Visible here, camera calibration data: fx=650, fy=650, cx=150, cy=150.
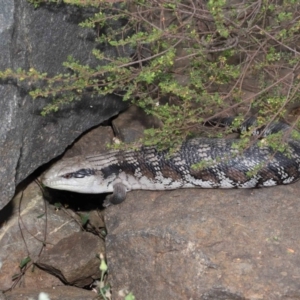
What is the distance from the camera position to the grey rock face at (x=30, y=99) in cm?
423

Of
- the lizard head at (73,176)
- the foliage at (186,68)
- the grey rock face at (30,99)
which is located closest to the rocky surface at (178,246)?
the lizard head at (73,176)

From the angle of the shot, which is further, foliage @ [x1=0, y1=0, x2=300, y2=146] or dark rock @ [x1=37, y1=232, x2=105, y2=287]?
dark rock @ [x1=37, y1=232, x2=105, y2=287]

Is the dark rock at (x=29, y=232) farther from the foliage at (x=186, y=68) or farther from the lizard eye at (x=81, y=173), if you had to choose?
the foliage at (x=186, y=68)

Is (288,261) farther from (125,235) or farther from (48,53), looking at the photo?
(48,53)

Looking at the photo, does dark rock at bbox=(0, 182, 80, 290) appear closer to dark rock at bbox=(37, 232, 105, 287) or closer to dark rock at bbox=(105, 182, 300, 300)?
dark rock at bbox=(37, 232, 105, 287)

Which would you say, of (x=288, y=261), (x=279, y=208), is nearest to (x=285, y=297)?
(x=288, y=261)

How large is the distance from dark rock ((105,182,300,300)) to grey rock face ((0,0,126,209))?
0.82 metres

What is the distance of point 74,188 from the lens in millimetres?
5359

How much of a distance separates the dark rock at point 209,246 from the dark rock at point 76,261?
10.7 inches

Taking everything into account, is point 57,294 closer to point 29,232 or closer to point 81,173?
point 29,232

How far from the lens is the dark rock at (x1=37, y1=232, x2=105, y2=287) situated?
5.04 m

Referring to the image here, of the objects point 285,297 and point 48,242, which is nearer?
point 285,297

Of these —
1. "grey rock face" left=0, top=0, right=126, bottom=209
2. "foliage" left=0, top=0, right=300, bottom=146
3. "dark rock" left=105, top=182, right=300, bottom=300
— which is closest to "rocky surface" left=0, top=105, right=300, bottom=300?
"dark rock" left=105, top=182, right=300, bottom=300

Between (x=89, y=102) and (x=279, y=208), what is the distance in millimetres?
1746
